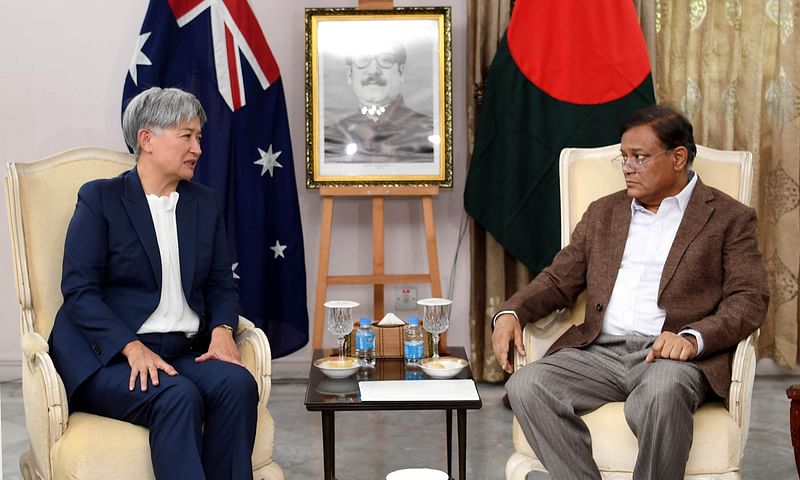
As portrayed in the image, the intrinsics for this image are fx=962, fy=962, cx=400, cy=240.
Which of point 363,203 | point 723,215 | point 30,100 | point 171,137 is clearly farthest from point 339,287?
point 723,215

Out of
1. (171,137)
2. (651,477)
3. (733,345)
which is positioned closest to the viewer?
(651,477)

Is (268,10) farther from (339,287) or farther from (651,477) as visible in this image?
(651,477)

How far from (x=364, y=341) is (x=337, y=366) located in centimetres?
18

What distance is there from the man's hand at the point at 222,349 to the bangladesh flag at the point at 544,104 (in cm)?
164

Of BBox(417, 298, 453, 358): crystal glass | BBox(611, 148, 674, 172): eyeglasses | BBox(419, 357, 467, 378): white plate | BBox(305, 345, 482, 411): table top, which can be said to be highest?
BBox(611, 148, 674, 172): eyeglasses

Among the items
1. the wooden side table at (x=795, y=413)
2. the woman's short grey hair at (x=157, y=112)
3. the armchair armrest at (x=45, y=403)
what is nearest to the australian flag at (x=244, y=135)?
the woman's short grey hair at (x=157, y=112)

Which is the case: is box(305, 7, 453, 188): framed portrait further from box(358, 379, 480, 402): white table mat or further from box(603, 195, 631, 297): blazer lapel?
box(358, 379, 480, 402): white table mat

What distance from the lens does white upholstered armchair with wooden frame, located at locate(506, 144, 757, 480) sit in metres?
2.29

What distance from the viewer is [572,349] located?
8.69ft

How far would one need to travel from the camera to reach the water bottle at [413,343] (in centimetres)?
271

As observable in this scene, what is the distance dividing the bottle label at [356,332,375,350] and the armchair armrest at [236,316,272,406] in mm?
281

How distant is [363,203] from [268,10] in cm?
95

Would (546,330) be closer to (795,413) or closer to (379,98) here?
(795,413)

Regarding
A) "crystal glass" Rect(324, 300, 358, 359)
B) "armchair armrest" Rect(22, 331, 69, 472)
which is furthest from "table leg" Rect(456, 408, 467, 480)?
"armchair armrest" Rect(22, 331, 69, 472)
